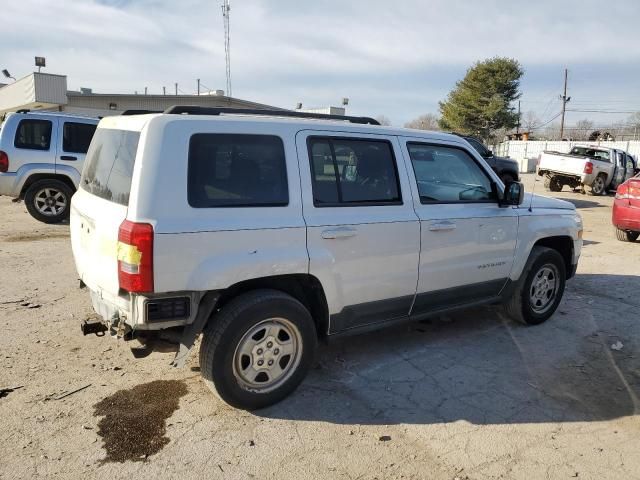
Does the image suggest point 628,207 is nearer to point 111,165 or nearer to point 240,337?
point 240,337

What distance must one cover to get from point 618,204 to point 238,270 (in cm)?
899

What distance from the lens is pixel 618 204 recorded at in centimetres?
966

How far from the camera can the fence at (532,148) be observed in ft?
113

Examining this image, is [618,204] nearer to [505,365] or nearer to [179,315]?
[505,365]


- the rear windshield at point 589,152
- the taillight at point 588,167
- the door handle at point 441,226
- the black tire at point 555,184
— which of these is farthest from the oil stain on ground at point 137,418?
the rear windshield at point 589,152

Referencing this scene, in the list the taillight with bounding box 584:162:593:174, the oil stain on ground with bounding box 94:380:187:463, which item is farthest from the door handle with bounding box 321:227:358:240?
the taillight with bounding box 584:162:593:174

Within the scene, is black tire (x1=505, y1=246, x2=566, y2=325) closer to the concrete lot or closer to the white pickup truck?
the concrete lot

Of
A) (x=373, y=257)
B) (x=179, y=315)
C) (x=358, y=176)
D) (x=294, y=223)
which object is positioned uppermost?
(x=358, y=176)

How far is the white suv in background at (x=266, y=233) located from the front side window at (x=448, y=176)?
0.05 ft

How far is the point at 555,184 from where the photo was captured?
66.0 feet

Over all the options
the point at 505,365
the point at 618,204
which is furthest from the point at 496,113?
the point at 505,365

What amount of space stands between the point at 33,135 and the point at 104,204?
7.50 metres

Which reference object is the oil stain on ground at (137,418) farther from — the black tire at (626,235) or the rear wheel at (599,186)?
the rear wheel at (599,186)

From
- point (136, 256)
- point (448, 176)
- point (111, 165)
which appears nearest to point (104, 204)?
point (111, 165)
